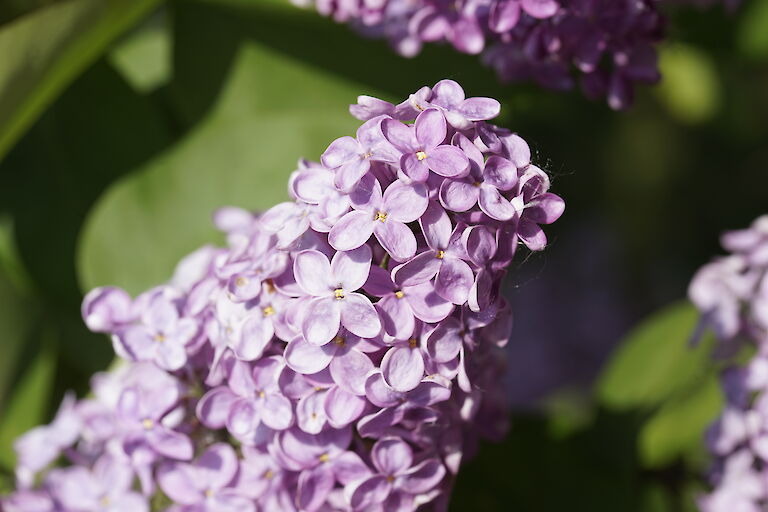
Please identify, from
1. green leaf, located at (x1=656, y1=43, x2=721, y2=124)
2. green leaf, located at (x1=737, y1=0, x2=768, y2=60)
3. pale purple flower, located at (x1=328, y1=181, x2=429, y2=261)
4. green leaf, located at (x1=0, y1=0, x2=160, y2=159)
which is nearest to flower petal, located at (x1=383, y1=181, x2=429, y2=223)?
pale purple flower, located at (x1=328, y1=181, x2=429, y2=261)

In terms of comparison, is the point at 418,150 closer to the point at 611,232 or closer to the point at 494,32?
the point at 494,32

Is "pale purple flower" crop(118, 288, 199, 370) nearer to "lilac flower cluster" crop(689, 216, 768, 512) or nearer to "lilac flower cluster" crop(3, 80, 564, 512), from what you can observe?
"lilac flower cluster" crop(3, 80, 564, 512)

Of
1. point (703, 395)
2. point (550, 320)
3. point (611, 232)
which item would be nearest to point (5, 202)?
point (703, 395)

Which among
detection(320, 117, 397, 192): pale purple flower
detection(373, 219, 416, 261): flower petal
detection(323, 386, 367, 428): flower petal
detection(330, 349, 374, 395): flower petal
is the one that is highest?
detection(320, 117, 397, 192): pale purple flower

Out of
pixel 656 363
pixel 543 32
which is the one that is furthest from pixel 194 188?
pixel 656 363

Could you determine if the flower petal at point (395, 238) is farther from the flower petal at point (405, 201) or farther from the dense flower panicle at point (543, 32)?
the dense flower panicle at point (543, 32)

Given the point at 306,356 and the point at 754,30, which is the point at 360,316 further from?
the point at 754,30

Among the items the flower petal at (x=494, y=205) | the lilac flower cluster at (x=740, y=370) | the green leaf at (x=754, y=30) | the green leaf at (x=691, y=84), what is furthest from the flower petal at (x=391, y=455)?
the green leaf at (x=691, y=84)
